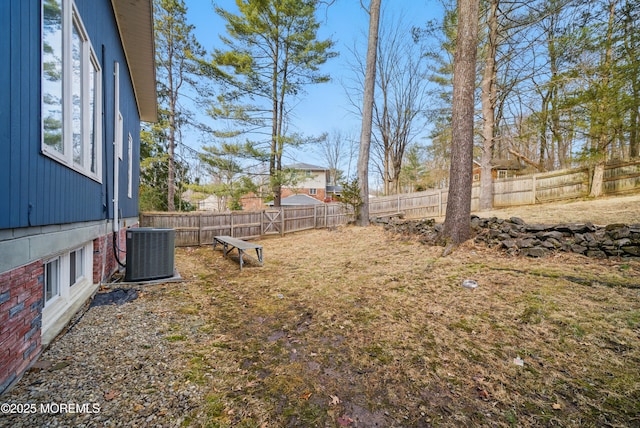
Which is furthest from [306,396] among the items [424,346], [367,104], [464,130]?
[367,104]

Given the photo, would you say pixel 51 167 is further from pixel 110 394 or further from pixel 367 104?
pixel 367 104

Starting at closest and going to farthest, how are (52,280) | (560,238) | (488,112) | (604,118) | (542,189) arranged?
(52,280), (560,238), (604,118), (488,112), (542,189)

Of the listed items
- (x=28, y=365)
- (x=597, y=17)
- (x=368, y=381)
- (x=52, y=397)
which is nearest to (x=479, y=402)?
(x=368, y=381)

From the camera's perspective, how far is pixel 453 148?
600 centimetres

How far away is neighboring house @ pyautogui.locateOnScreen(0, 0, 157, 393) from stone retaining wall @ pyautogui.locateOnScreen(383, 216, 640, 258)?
A: 20.8 feet

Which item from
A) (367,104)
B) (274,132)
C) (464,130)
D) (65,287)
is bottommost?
(65,287)

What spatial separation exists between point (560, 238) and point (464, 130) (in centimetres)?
277

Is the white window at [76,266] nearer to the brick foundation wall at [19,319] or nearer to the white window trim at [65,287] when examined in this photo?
the white window trim at [65,287]

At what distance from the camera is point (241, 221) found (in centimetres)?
1080

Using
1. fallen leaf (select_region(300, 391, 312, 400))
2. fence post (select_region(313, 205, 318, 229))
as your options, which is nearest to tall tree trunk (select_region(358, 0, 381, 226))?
fence post (select_region(313, 205, 318, 229))

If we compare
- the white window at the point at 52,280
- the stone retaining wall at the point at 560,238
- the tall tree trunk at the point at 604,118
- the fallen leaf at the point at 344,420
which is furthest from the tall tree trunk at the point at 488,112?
the white window at the point at 52,280

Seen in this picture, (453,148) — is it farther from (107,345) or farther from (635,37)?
(635,37)

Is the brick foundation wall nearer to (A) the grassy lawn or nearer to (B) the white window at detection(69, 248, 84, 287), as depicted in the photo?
(A) the grassy lawn

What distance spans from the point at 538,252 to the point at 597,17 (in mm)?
11218
